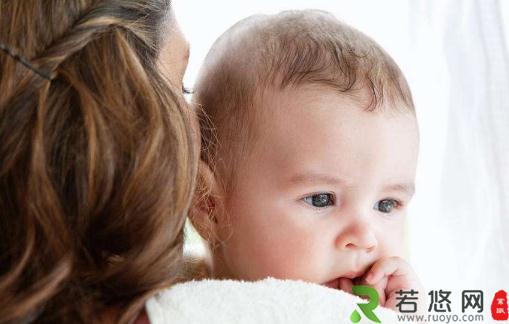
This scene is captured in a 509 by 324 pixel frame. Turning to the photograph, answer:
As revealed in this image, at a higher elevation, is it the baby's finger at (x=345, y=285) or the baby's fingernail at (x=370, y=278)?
the baby's fingernail at (x=370, y=278)

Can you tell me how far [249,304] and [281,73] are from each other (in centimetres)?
50

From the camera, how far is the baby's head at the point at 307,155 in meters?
1.31

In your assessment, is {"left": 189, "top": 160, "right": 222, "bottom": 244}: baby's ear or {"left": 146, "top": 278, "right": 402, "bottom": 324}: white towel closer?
{"left": 146, "top": 278, "right": 402, "bottom": 324}: white towel

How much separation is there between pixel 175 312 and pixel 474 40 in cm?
124

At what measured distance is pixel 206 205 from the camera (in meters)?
1.39

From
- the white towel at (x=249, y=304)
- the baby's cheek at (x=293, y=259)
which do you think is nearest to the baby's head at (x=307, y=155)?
the baby's cheek at (x=293, y=259)

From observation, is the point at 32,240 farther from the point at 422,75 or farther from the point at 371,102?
the point at 422,75

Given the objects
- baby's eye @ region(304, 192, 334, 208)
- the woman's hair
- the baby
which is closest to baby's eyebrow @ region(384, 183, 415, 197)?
the baby

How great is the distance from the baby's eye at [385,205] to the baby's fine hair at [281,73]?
17 centimetres

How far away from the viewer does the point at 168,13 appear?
4.11 feet

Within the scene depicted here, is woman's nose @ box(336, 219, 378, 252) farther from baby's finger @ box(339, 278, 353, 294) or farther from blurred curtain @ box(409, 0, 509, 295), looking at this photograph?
blurred curtain @ box(409, 0, 509, 295)

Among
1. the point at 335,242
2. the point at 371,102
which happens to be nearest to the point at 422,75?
the point at 371,102

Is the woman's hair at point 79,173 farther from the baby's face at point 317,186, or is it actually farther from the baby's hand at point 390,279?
the baby's hand at point 390,279

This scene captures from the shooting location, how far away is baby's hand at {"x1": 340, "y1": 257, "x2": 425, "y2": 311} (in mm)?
1332
